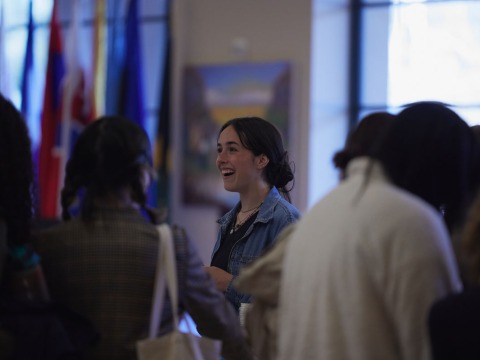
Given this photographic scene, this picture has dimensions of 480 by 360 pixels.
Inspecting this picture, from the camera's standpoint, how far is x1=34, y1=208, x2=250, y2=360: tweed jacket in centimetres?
286

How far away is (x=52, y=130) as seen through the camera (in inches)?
394

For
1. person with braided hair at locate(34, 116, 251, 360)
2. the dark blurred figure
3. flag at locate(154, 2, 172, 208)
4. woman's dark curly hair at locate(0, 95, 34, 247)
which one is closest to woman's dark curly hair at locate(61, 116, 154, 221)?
person with braided hair at locate(34, 116, 251, 360)

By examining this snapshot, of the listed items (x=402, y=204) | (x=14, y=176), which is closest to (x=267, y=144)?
(x=14, y=176)

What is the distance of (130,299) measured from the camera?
113 inches

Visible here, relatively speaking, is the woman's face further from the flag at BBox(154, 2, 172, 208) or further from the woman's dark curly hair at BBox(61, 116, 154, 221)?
the flag at BBox(154, 2, 172, 208)

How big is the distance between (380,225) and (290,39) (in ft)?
23.4

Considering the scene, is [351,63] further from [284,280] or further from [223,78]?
[284,280]

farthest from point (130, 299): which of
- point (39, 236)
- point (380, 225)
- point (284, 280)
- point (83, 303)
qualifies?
point (380, 225)

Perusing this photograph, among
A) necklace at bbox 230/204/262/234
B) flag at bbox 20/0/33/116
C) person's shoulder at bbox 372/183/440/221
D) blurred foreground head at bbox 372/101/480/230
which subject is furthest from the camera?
flag at bbox 20/0/33/116

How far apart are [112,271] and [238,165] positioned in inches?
54.6

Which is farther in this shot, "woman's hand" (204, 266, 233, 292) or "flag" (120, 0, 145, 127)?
"flag" (120, 0, 145, 127)

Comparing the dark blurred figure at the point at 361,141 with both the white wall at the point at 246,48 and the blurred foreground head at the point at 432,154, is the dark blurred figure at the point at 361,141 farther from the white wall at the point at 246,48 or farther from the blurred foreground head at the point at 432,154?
the white wall at the point at 246,48

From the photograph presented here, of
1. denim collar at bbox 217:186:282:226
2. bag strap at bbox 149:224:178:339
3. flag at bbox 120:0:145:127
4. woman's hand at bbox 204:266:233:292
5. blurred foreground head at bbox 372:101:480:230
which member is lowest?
woman's hand at bbox 204:266:233:292

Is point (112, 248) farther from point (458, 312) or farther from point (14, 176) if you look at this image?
point (458, 312)
